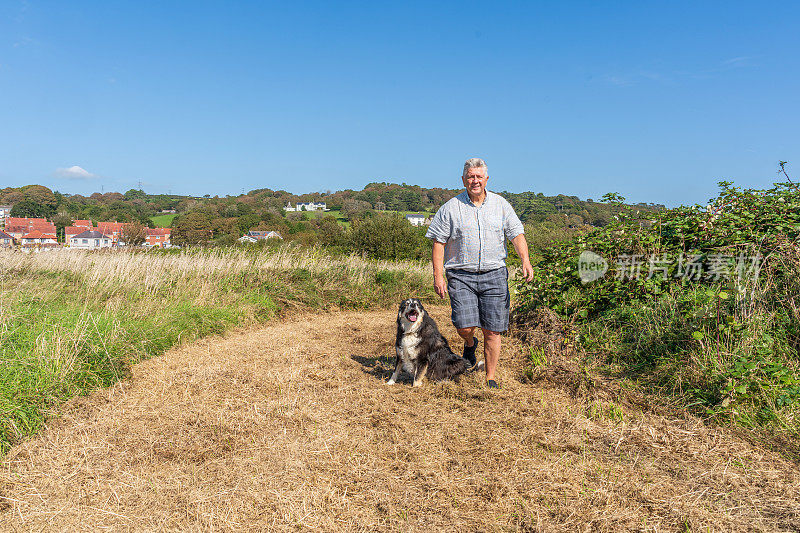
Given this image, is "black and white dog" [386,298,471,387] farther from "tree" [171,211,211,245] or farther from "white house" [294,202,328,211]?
"white house" [294,202,328,211]

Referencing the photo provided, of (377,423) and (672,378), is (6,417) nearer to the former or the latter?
(377,423)

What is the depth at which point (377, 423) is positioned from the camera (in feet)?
11.1

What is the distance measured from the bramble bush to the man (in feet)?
4.21

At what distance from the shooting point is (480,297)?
4.13 meters

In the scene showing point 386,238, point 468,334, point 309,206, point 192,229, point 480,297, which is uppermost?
point 309,206

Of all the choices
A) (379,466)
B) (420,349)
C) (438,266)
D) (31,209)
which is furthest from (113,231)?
(31,209)

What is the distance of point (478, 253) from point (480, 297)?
0.45 meters

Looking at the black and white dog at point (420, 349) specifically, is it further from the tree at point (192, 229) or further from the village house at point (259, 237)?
the tree at point (192, 229)

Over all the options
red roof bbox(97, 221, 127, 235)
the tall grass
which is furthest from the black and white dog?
red roof bbox(97, 221, 127, 235)

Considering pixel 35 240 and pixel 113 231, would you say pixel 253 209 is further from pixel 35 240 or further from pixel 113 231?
pixel 35 240

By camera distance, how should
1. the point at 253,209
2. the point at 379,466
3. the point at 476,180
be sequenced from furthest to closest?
the point at 253,209, the point at 476,180, the point at 379,466

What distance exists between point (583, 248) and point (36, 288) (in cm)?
824

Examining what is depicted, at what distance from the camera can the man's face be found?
3.90m

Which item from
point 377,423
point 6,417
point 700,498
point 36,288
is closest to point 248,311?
point 36,288
